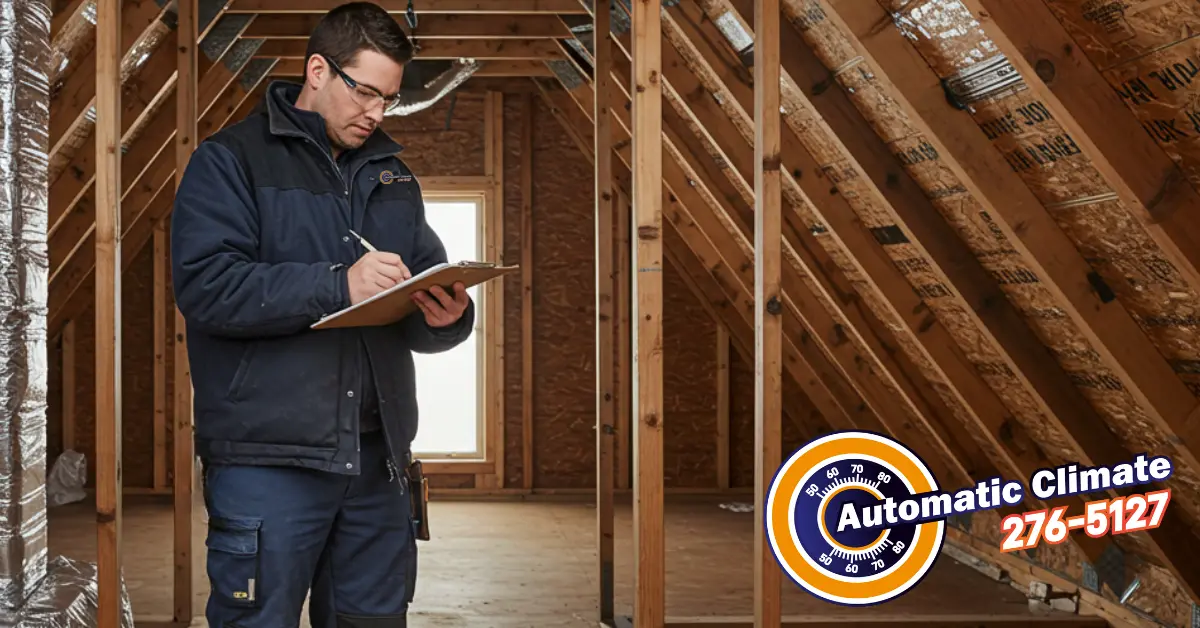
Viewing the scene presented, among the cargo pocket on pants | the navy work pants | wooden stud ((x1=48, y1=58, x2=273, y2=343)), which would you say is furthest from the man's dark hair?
wooden stud ((x1=48, y1=58, x2=273, y2=343))

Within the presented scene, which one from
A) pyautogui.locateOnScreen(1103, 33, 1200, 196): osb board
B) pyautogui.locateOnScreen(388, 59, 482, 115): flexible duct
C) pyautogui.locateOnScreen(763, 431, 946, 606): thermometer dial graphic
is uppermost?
pyautogui.locateOnScreen(388, 59, 482, 115): flexible duct

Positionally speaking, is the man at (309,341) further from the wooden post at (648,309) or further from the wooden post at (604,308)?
Answer: the wooden post at (604,308)

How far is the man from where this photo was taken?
1945mm

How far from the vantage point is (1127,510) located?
3855 mm

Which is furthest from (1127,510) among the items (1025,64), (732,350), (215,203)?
(732,350)

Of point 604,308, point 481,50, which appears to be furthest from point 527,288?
point 604,308

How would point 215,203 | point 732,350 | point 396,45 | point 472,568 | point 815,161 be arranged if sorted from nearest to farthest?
point 215,203, point 396,45, point 815,161, point 472,568, point 732,350

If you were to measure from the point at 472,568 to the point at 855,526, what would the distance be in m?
1.74

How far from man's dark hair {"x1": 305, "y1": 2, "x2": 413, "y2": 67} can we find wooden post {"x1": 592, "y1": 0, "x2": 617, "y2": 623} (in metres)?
2.09

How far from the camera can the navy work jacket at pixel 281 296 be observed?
1936 millimetres

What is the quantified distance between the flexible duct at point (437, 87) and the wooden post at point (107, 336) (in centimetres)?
371

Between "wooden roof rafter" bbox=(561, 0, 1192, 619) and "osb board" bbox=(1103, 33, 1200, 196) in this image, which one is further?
"wooden roof rafter" bbox=(561, 0, 1192, 619)

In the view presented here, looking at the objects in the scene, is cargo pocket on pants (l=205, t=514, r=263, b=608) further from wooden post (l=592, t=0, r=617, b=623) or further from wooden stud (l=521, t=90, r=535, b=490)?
wooden stud (l=521, t=90, r=535, b=490)

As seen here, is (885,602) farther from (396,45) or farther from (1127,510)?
(396,45)
